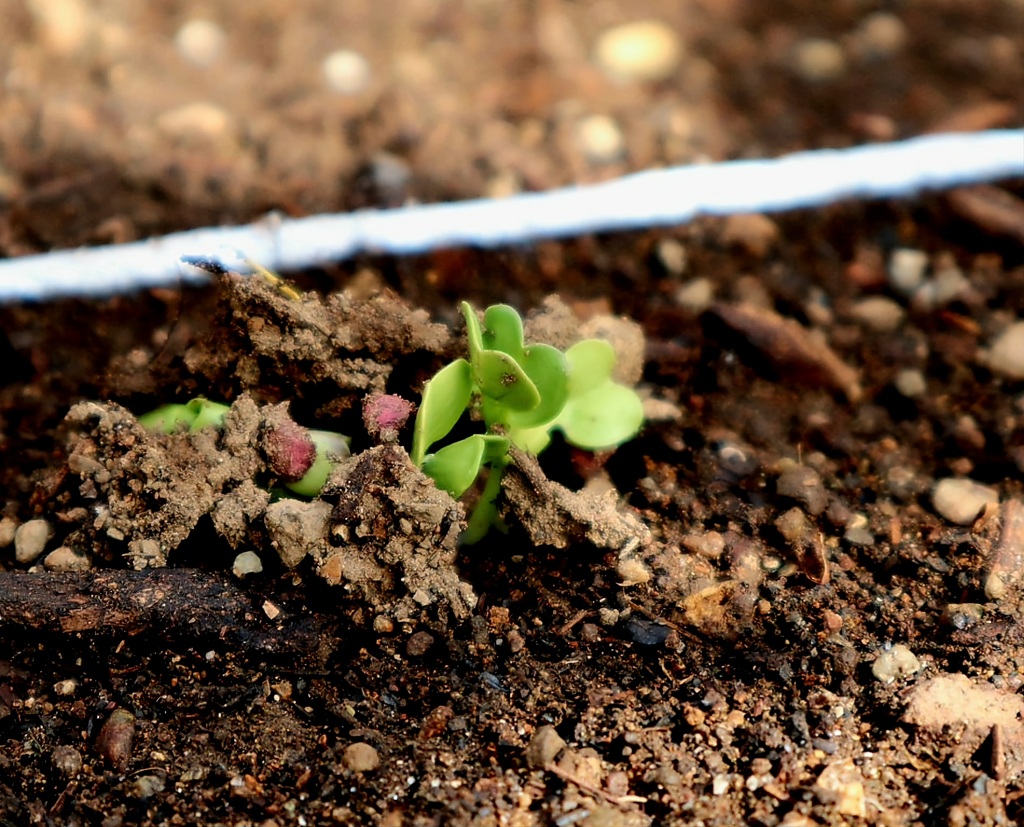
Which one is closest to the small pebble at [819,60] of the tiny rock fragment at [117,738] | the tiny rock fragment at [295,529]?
the tiny rock fragment at [295,529]

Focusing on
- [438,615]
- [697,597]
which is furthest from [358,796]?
[697,597]

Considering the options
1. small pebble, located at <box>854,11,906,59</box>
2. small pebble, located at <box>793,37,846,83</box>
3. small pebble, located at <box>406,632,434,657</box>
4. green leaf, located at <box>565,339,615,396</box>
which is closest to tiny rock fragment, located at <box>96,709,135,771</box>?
small pebble, located at <box>406,632,434,657</box>

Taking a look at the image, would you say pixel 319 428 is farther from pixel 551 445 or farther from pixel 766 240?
pixel 766 240

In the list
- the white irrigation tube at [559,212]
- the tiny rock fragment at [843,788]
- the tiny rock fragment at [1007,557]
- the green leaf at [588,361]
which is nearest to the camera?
the tiny rock fragment at [843,788]

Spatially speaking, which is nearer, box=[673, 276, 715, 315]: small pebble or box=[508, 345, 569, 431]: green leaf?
box=[508, 345, 569, 431]: green leaf

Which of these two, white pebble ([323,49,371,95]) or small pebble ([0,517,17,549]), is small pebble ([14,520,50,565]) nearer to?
small pebble ([0,517,17,549])

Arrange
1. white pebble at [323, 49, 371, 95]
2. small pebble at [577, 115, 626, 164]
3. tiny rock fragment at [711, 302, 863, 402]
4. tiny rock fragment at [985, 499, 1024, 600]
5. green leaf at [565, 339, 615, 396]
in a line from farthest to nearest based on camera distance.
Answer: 1. white pebble at [323, 49, 371, 95]
2. small pebble at [577, 115, 626, 164]
3. tiny rock fragment at [711, 302, 863, 402]
4. green leaf at [565, 339, 615, 396]
5. tiny rock fragment at [985, 499, 1024, 600]

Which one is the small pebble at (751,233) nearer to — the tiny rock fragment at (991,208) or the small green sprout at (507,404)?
the tiny rock fragment at (991,208)
